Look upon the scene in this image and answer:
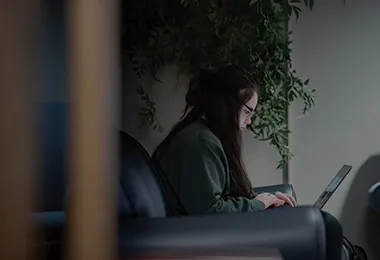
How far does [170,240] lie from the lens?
125 cm

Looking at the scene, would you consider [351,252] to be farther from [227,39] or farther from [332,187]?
[227,39]

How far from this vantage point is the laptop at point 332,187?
100 inches

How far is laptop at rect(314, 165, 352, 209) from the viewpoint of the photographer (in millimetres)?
2547

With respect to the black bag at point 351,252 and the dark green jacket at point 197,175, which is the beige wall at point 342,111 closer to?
the black bag at point 351,252

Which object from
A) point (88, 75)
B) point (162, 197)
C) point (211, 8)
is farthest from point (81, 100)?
point (211, 8)

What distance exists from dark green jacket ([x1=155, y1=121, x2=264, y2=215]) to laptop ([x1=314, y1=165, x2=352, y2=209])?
722mm

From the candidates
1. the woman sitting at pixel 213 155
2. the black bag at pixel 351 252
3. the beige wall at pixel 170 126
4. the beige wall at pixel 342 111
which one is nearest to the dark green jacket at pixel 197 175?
the woman sitting at pixel 213 155

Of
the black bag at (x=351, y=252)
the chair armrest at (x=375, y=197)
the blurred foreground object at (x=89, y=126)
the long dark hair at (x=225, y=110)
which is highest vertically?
the blurred foreground object at (x=89, y=126)

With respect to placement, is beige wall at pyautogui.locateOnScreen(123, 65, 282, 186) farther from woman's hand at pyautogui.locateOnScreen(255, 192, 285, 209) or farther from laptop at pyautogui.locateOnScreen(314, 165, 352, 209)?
woman's hand at pyautogui.locateOnScreen(255, 192, 285, 209)

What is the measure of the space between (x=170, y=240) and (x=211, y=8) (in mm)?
1742

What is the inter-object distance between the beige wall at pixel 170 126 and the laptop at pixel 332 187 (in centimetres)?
37

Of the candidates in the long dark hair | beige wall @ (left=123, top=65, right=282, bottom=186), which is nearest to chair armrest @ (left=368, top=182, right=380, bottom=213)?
beige wall @ (left=123, top=65, right=282, bottom=186)

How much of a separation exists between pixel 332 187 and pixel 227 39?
2.84 ft

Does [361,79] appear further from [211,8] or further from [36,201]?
[36,201]
